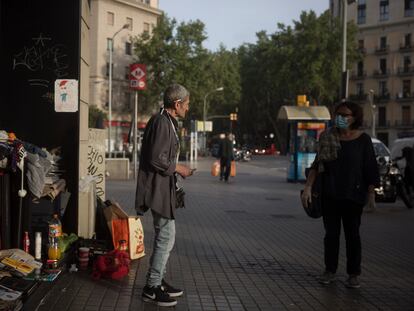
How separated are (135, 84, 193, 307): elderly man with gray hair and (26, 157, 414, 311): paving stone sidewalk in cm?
24

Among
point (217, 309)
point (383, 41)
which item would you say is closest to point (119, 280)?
point (217, 309)

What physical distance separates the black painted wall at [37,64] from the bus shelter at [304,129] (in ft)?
53.1

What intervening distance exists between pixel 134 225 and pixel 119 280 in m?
1.01

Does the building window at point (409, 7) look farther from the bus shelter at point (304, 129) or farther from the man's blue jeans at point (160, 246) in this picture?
the man's blue jeans at point (160, 246)

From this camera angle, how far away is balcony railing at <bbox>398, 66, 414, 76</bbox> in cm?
8006

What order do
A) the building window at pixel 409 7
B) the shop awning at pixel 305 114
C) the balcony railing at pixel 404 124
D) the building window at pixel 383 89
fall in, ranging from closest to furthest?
the shop awning at pixel 305 114 < the building window at pixel 409 7 < the balcony railing at pixel 404 124 < the building window at pixel 383 89

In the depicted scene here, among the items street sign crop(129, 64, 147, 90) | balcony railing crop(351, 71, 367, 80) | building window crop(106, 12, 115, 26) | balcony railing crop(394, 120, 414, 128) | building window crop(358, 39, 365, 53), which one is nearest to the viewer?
street sign crop(129, 64, 147, 90)

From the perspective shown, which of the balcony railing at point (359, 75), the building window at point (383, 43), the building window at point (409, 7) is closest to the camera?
the building window at point (409, 7)

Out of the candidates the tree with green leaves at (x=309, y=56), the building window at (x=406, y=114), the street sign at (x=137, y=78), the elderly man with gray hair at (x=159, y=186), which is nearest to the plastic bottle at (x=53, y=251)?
the elderly man with gray hair at (x=159, y=186)

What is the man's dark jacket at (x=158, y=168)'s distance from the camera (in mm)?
4980

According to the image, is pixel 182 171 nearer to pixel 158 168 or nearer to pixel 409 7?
pixel 158 168

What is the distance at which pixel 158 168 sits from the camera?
496 cm

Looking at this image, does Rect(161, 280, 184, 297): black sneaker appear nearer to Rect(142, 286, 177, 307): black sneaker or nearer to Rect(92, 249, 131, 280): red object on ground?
Rect(142, 286, 177, 307): black sneaker

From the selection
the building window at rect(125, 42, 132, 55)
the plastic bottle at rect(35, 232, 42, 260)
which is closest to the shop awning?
the plastic bottle at rect(35, 232, 42, 260)
